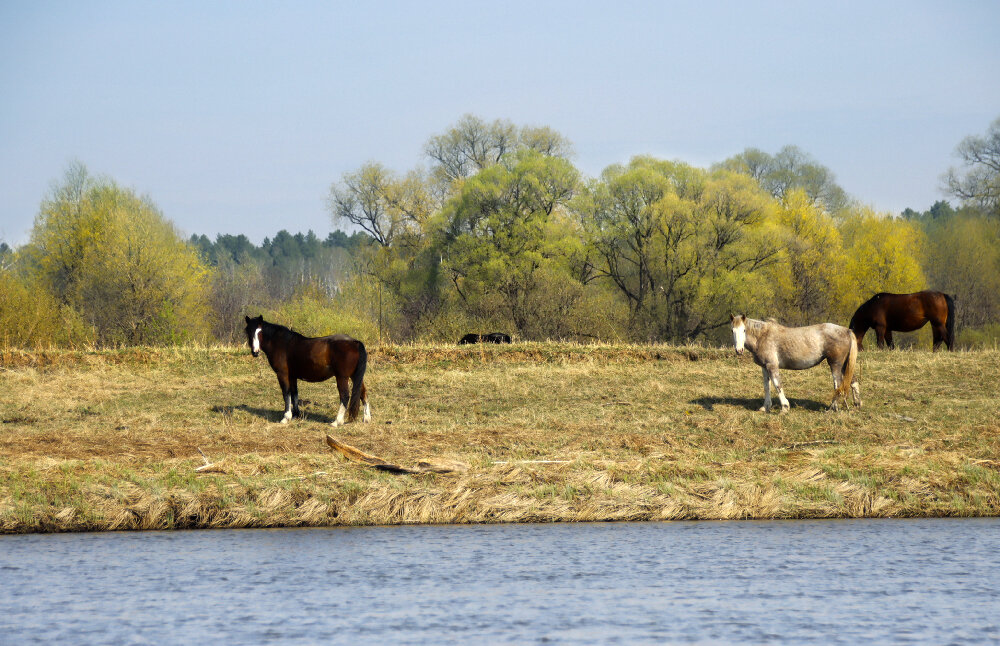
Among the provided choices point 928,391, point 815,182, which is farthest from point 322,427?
point 815,182

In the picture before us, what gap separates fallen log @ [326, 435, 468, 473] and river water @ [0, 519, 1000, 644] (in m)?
1.39

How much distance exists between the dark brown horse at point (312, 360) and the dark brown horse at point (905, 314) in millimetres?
14747

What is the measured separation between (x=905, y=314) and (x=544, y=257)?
2674cm

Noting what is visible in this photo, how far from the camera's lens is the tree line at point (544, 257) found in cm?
Answer: 4966

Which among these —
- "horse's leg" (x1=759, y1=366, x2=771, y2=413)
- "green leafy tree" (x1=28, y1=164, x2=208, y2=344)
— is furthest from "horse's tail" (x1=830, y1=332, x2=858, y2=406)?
"green leafy tree" (x1=28, y1=164, x2=208, y2=344)

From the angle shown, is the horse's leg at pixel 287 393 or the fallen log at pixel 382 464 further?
the horse's leg at pixel 287 393

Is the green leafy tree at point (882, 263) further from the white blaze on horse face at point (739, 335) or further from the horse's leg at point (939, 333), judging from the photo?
the white blaze on horse face at point (739, 335)

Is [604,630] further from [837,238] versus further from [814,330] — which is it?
[837,238]

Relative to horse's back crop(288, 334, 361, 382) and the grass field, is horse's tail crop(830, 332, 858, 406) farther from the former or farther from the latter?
horse's back crop(288, 334, 361, 382)

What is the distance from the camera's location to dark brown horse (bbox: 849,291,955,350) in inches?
1116

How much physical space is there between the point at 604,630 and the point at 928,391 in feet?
52.5

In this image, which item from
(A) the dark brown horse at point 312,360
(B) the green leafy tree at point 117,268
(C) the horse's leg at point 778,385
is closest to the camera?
(A) the dark brown horse at point 312,360

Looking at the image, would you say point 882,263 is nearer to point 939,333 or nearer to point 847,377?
point 939,333

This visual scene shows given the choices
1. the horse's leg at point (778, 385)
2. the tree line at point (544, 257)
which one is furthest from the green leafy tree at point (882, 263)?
the horse's leg at point (778, 385)
